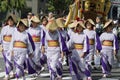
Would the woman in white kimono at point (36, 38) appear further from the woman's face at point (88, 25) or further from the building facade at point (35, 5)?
the building facade at point (35, 5)

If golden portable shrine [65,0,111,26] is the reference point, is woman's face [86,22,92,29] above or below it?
below

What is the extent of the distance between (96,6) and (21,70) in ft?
25.5

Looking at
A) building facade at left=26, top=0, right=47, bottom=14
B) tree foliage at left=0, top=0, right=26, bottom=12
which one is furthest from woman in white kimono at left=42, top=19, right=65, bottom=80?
building facade at left=26, top=0, right=47, bottom=14

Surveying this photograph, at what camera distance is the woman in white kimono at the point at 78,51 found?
36.2ft

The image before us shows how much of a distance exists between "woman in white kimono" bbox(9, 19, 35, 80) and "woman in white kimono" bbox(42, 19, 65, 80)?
18.8 inches

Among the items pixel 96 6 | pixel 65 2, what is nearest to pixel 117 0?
pixel 96 6

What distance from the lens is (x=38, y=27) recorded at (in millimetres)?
13391

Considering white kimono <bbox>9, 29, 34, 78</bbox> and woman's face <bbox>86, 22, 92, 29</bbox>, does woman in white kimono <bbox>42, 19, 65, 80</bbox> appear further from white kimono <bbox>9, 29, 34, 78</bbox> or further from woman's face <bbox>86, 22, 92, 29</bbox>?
woman's face <bbox>86, 22, 92, 29</bbox>

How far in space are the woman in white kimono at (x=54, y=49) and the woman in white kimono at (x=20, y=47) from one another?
1.57ft

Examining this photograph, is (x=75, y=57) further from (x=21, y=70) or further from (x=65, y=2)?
(x=65, y=2)

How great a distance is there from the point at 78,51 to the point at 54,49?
592 mm

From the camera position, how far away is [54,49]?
36.7 ft

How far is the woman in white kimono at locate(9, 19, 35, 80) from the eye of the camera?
1126 cm

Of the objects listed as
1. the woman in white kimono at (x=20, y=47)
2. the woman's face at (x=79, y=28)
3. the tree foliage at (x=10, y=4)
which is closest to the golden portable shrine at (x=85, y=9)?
the woman in white kimono at (x=20, y=47)
